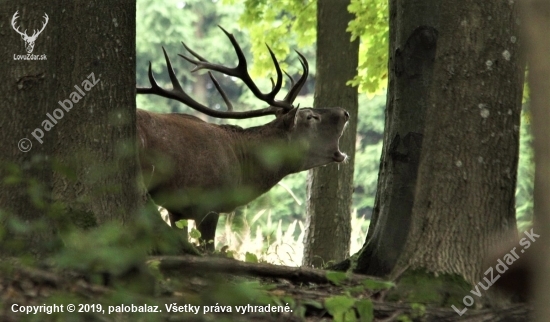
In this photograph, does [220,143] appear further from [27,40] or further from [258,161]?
[27,40]

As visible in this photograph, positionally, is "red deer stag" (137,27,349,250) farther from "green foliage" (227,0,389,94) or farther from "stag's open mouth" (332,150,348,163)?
"green foliage" (227,0,389,94)

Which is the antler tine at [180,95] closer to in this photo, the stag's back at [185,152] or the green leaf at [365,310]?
the stag's back at [185,152]

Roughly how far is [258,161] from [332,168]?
89 centimetres

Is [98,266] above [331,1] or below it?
below

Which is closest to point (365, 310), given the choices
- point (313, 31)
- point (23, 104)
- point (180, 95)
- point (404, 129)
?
point (404, 129)

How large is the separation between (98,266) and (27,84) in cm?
168

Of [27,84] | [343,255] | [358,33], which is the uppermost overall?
[358,33]

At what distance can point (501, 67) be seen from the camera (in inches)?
210

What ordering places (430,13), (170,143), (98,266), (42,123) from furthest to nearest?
(170,143)
(430,13)
(42,123)
(98,266)

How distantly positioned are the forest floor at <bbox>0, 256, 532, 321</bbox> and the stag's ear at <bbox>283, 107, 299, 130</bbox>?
5.00m

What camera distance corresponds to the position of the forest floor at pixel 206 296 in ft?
11.4

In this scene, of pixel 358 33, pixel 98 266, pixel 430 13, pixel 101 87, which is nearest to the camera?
pixel 98 266

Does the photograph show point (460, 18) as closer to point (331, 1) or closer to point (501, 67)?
point (501, 67)

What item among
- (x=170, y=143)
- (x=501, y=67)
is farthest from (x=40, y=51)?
(x=170, y=143)
